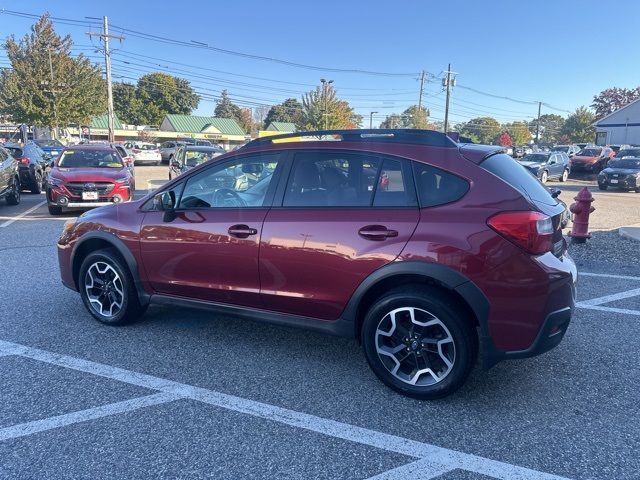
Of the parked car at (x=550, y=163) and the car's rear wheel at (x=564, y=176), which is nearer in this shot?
the parked car at (x=550, y=163)

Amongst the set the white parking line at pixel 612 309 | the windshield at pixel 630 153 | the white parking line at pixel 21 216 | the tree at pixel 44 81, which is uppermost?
the tree at pixel 44 81

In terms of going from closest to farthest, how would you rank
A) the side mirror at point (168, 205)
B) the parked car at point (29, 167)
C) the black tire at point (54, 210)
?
the side mirror at point (168, 205) < the black tire at point (54, 210) < the parked car at point (29, 167)

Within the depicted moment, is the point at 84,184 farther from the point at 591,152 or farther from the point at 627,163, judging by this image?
the point at 591,152

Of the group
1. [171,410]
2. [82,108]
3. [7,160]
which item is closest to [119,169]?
Result: [7,160]

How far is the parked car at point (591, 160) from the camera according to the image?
1093 inches

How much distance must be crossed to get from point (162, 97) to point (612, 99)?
85649 millimetres

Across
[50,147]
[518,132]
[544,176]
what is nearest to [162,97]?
[50,147]

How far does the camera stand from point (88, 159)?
38.2ft

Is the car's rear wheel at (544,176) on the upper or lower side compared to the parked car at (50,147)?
lower

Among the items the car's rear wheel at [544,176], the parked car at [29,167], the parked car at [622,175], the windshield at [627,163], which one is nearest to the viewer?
the parked car at [29,167]

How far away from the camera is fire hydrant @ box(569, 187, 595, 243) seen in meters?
8.05

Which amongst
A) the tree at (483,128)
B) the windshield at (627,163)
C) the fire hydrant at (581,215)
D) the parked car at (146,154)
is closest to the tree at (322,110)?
the parked car at (146,154)

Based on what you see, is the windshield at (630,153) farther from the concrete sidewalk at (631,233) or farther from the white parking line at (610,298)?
the white parking line at (610,298)

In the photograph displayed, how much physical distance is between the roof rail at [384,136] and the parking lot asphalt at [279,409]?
1.72m
